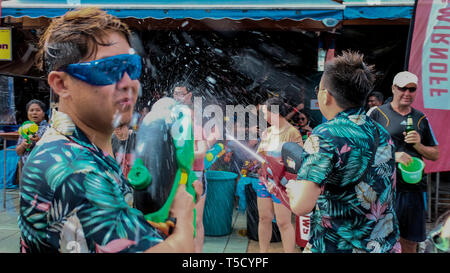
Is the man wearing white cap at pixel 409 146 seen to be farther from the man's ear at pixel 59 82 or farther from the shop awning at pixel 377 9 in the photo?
the man's ear at pixel 59 82

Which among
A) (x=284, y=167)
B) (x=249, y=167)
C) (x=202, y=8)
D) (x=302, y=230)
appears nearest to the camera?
(x=284, y=167)

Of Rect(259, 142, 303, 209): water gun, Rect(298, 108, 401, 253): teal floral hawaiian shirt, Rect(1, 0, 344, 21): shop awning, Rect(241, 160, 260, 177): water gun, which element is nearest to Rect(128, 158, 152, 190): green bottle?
Rect(298, 108, 401, 253): teal floral hawaiian shirt

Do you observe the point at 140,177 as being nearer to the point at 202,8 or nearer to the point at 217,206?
the point at 202,8

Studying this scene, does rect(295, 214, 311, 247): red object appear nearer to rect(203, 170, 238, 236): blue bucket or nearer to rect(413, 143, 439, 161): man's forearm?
rect(203, 170, 238, 236): blue bucket

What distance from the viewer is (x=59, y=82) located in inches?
29.8

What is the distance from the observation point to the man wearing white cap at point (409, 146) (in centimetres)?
217

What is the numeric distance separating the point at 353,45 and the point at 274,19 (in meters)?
2.08

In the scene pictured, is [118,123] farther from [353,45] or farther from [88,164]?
[353,45]

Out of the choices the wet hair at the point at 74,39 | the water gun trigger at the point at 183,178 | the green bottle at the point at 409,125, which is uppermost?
the wet hair at the point at 74,39

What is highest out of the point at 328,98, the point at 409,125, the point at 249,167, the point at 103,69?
the point at 103,69

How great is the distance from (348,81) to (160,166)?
0.89 meters

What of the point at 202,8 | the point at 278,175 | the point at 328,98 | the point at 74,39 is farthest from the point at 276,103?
the point at 74,39

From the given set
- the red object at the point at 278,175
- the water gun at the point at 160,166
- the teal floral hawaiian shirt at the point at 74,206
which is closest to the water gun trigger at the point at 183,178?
the water gun at the point at 160,166

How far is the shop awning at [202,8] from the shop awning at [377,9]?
24 cm
